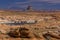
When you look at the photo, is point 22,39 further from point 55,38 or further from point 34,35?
point 55,38

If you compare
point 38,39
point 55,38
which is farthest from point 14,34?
point 55,38

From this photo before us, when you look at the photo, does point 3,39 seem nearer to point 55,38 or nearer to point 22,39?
point 22,39

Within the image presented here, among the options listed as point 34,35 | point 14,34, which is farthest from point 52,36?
point 14,34

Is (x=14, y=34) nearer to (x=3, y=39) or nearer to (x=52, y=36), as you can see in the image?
(x=3, y=39)

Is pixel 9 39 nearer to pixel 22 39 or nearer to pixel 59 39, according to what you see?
pixel 22 39

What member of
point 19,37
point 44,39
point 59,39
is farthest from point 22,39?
point 59,39

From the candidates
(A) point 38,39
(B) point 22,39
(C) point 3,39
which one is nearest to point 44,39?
(A) point 38,39
